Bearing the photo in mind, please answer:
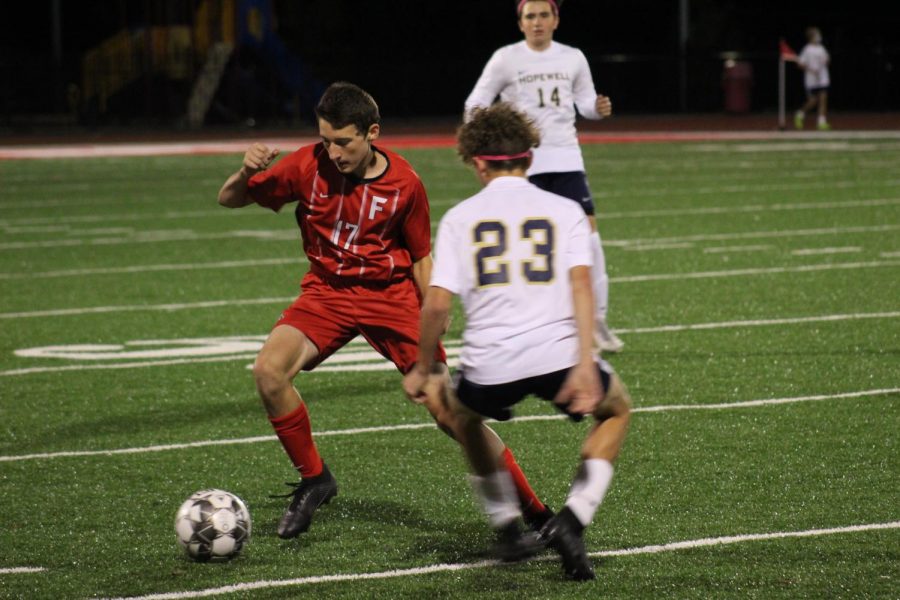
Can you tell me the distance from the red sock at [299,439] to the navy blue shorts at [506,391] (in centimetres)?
98

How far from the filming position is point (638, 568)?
5168mm

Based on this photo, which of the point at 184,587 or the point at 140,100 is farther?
the point at 140,100

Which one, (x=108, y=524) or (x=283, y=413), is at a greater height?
(x=283, y=413)

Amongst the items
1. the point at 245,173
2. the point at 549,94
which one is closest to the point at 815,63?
the point at 549,94

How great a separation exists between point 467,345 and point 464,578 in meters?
0.75

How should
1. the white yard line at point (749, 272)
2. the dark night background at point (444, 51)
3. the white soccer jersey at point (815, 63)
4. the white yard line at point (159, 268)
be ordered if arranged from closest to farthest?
the white yard line at point (749, 272)
the white yard line at point (159, 268)
the white soccer jersey at point (815, 63)
the dark night background at point (444, 51)

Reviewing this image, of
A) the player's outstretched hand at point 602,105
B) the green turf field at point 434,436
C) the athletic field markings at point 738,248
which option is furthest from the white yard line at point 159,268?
the player's outstretched hand at point 602,105

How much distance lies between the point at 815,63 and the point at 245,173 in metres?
29.2

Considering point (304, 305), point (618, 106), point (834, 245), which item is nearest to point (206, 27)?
point (618, 106)

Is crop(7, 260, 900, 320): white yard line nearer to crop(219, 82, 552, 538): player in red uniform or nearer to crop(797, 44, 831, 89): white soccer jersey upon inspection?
crop(219, 82, 552, 538): player in red uniform

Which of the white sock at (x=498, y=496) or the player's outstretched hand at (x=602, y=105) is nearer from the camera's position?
the white sock at (x=498, y=496)

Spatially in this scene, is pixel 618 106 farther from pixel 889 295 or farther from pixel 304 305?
pixel 304 305

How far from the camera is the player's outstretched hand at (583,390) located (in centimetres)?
482

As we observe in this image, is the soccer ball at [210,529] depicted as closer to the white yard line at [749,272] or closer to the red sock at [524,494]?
the red sock at [524,494]
